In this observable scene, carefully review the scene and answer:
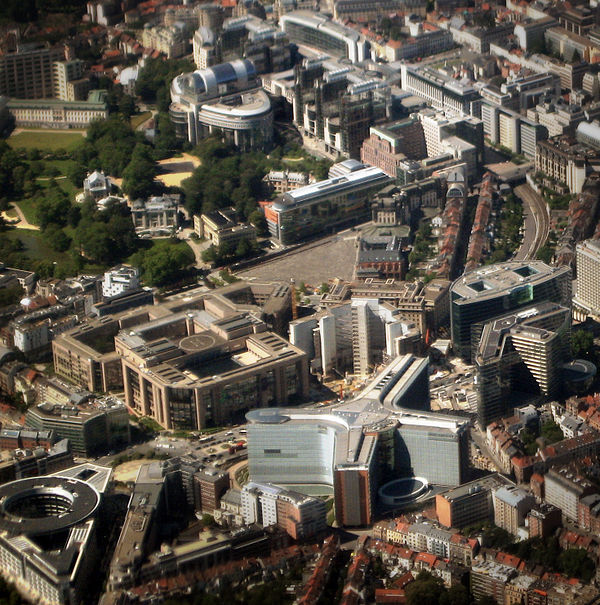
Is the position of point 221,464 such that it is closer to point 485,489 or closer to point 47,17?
point 485,489

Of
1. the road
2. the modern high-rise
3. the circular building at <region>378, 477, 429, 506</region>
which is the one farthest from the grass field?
the circular building at <region>378, 477, 429, 506</region>

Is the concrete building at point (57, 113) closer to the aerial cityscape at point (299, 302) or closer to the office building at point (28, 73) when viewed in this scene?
the aerial cityscape at point (299, 302)

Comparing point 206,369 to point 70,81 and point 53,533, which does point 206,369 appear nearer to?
point 53,533

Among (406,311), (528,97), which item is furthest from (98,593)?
(528,97)

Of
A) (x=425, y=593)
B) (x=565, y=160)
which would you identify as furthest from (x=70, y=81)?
(x=425, y=593)

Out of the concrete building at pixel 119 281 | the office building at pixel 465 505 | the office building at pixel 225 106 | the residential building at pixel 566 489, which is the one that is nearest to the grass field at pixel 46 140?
the office building at pixel 225 106
